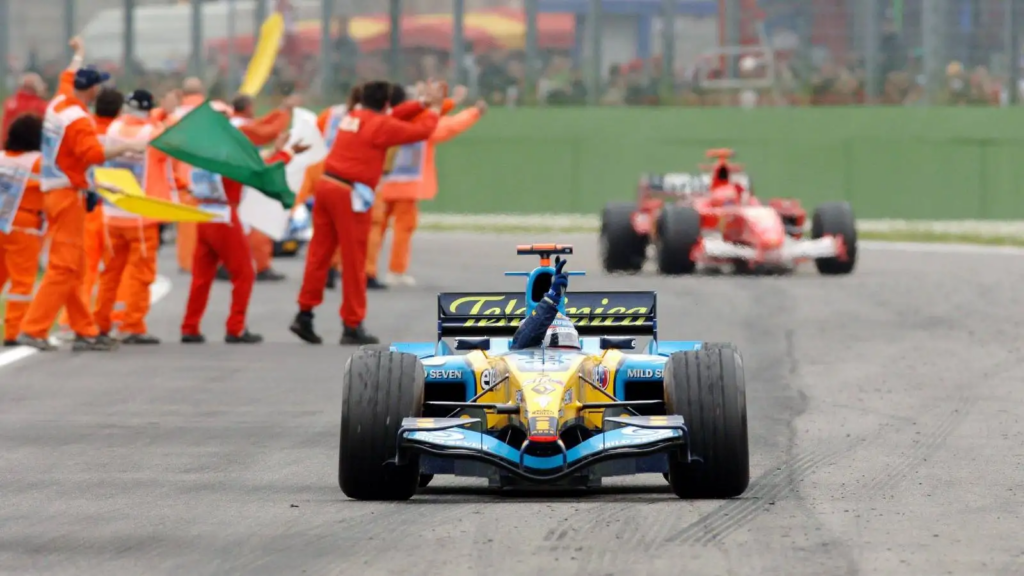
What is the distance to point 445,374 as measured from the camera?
347 inches

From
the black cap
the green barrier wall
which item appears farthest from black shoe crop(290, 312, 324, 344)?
the green barrier wall

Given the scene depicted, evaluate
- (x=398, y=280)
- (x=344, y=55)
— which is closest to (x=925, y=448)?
(x=398, y=280)

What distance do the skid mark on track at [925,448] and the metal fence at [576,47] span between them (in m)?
21.2

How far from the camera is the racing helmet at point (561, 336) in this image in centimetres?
896

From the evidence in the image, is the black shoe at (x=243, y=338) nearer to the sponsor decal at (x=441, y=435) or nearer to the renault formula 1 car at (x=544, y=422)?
the renault formula 1 car at (x=544, y=422)

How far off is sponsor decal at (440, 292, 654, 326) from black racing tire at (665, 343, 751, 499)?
1492mm

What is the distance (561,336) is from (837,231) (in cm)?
1338

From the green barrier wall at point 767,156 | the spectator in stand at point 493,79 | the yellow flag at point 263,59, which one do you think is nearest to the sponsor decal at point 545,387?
the yellow flag at point 263,59

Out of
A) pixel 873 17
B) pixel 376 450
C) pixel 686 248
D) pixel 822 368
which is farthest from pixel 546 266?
pixel 873 17

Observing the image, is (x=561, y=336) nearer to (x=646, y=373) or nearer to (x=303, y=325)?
(x=646, y=373)

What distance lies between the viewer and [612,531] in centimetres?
731

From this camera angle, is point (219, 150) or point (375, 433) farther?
point (219, 150)

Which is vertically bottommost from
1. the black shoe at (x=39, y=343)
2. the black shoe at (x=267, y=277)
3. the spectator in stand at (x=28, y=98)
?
the black shoe at (x=267, y=277)

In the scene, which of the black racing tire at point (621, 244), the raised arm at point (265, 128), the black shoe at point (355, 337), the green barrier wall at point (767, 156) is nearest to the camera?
the black shoe at point (355, 337)
